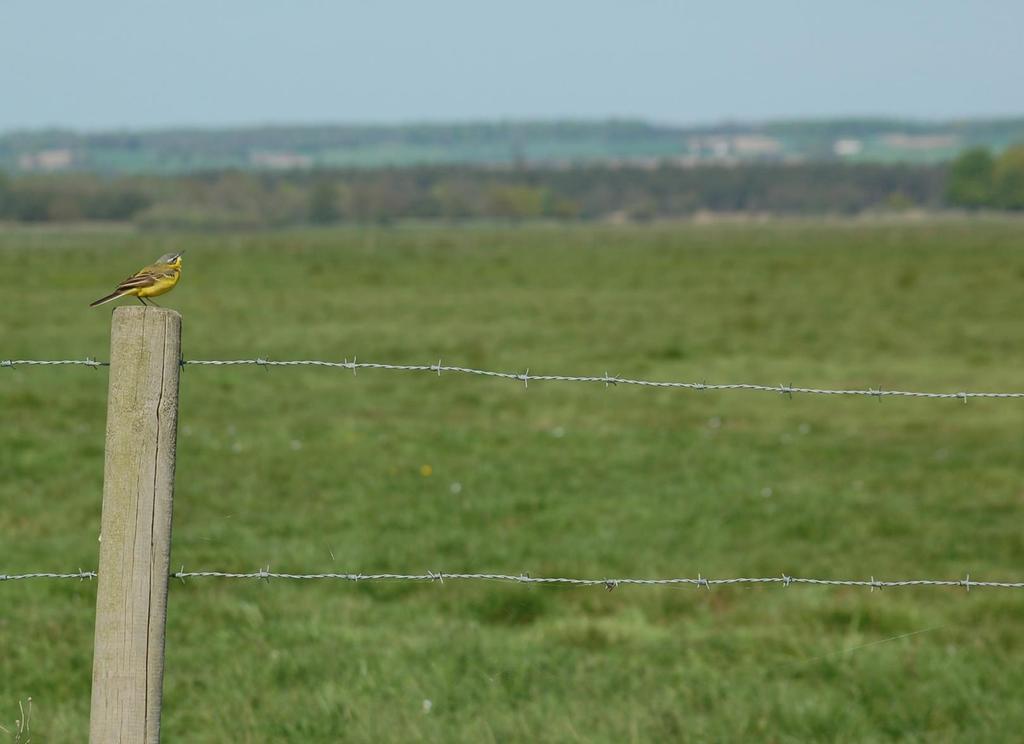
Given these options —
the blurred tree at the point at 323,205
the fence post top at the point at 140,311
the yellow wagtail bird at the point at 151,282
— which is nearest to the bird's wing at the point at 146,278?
the yellow wagtail bird at the point at 151,282

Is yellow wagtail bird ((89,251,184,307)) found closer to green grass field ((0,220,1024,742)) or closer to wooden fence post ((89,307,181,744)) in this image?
wooden fence post ((89,307,181,744))

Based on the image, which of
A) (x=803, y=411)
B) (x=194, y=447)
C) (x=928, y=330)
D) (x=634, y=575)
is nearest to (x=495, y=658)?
(x=634, y=575)

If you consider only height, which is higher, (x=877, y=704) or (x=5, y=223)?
(x=877, y=704)

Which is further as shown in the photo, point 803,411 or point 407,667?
point 803,411

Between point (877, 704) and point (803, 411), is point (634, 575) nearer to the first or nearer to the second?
point (877, 704)

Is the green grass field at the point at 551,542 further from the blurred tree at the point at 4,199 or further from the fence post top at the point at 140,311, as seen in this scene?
the blurred tree at the point at 4,199

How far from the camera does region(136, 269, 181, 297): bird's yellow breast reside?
4340 mm

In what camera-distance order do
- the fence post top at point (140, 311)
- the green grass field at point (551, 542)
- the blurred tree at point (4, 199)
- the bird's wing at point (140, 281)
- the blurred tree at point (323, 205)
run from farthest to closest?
1. the blurred tree at point (323, 205)
2. the blurred tree at point (4, 199)
3. the green grass field at point (551, 542)
4. the bird's wing at point (140, 281)
5. the fence post top at point (140, 311)

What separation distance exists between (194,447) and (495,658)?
24.8 ft

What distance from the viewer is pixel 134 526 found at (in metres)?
4.03

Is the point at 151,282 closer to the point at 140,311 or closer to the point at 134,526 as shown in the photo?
the point at 140,311

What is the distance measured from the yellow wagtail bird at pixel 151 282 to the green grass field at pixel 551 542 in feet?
7.95

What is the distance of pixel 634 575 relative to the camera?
381 inches

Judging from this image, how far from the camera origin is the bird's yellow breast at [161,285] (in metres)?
4.34
